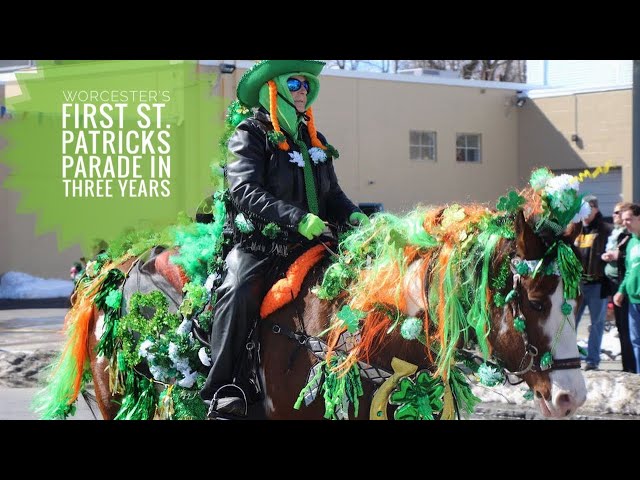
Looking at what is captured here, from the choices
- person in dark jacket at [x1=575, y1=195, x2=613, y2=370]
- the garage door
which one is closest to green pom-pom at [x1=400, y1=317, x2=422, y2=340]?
person in dark jacket at [x1=575, y1=195, x2=613, y2=370]

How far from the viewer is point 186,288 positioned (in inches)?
213

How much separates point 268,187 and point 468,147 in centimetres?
2183

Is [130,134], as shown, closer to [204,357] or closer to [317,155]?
[317,155]

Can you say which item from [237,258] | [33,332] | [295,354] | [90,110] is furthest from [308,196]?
[90,110]

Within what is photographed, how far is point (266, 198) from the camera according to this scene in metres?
5.03

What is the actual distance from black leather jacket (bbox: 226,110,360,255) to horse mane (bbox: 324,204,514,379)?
390mm

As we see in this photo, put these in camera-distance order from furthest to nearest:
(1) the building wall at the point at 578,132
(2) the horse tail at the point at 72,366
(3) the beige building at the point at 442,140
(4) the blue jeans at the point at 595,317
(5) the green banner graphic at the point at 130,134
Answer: (1) the building wall at the point at 578,132 → (3) the beige building at the point at 442,140 → (5) the green banner graphic at the point at 130,134 → (4) the blue jeans at the point at 595,317 → (2) the horse tail at the point at 72,366

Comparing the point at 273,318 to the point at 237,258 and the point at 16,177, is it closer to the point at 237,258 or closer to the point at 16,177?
the point at 237,258

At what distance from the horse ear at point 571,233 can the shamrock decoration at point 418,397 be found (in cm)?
93

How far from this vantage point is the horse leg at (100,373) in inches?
231

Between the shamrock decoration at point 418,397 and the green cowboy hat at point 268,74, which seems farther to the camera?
the green cowboy hat at point 268,74

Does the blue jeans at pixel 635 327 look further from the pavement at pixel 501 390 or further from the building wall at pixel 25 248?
the building wall at pixel 25 248

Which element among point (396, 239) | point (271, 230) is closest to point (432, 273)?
point (396, 239)

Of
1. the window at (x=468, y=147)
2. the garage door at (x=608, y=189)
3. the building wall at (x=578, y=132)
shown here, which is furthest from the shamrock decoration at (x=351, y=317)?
the window at (x=468, y=147)
